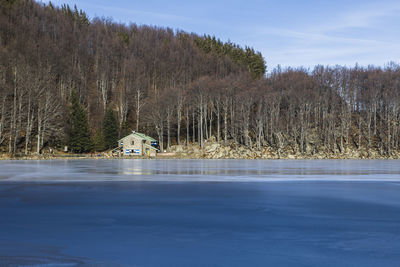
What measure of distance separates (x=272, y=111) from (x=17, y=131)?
42.4 m

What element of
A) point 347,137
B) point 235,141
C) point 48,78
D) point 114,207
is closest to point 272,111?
point 235,141

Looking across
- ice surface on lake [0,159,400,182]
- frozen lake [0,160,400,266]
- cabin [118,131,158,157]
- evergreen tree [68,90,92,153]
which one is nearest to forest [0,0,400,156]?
evergreen tree [68,90,92,153]

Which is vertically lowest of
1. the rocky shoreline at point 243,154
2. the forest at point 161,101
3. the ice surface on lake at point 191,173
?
the ice surface on lake at point 191,173

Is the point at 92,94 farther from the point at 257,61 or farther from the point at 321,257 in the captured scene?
the point at 321,257

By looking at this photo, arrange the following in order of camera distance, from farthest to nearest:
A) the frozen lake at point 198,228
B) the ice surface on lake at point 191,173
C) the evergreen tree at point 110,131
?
the evergreen tree at point 110,131 < the ice surface on lake at point 191,173 < the frozen lake at point 198,228

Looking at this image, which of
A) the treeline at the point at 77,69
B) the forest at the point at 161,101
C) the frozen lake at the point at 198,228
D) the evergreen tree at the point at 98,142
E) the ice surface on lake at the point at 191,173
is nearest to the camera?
the frozen lake at the point at 198,228

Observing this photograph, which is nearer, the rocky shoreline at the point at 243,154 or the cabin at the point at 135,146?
the rocky shoreline at the point at 243,154

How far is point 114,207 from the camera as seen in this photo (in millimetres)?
11789

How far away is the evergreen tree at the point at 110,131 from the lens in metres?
79.1

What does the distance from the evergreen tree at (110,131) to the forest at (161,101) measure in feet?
0.60

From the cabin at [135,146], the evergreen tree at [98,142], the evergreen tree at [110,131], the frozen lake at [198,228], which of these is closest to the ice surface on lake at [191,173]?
the frozen lake at [198,228]

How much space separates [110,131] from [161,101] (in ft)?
37.1

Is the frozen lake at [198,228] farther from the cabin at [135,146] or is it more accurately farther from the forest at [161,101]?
the cabin at [135,146]

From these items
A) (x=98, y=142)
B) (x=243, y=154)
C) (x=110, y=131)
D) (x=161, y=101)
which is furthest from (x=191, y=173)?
(x=161, y=101)
